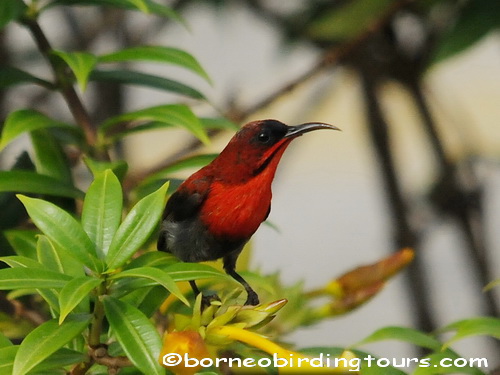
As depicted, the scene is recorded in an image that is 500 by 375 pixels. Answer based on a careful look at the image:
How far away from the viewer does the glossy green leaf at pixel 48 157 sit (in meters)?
0.70

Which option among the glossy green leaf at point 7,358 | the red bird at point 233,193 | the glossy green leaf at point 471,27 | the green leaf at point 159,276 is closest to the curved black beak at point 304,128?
the red bird at point 233,193

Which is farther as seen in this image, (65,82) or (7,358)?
(65,82)

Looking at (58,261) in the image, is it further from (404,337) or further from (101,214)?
(404,337)

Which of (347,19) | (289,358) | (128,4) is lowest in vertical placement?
(289,358)

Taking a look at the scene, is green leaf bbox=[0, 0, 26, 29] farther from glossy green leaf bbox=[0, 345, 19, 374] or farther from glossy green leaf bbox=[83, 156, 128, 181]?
glossy green leaf bbox=[0, 345, 19, 374]

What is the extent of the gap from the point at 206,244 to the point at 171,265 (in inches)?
1.1

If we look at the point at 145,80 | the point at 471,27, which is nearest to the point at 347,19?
the point at 471,27

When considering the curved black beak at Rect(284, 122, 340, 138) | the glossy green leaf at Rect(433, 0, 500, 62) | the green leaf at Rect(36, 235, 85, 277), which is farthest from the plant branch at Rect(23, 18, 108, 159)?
the glossy green leaf at Rect(433, 0, 500, 62)

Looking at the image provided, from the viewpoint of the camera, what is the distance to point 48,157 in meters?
0.71

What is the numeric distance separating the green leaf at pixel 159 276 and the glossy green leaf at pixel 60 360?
65mm

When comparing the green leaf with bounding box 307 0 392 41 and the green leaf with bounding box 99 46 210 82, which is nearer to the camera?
the green leaf with bounding box 99 46 210 82

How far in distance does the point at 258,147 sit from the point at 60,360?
177mm

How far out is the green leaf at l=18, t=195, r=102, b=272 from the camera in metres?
0.51

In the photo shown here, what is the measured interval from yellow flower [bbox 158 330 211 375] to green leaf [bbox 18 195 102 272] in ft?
0.24
